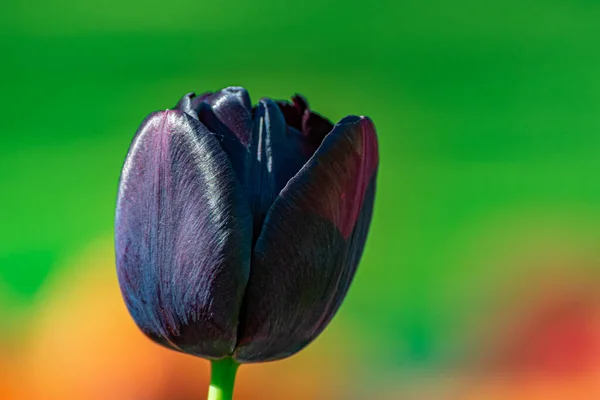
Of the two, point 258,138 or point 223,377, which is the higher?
point 258,138

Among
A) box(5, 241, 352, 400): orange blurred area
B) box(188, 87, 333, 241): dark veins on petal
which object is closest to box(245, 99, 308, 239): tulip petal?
box(188, 87, 333, 241): dark veins on petal

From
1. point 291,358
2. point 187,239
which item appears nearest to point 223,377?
point 187,239

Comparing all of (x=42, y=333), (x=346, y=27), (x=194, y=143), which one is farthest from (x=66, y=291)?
(x=194, y=143)

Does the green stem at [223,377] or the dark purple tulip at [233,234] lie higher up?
the dark purple tulip at [233,234]

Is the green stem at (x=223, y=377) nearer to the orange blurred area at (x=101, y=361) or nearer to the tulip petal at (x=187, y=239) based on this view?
the tulip petal at (x=187, y=239)

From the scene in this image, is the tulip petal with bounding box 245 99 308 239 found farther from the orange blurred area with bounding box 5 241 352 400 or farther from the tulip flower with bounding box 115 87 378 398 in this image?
Result: the orange blurred area with bounding box 5 241 352 400

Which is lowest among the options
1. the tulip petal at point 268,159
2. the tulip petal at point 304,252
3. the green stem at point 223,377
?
the green stem at point 223,377

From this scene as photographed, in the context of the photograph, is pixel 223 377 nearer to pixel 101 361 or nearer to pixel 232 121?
pixel 232 121

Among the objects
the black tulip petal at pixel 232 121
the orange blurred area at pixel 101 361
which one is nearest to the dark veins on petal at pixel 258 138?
the black tulip petal at pixel 232 121
